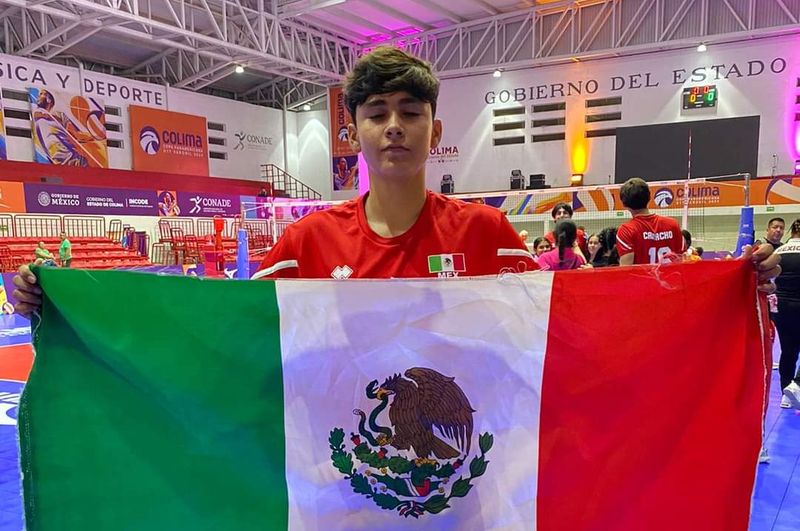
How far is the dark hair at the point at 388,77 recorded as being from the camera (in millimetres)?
1582

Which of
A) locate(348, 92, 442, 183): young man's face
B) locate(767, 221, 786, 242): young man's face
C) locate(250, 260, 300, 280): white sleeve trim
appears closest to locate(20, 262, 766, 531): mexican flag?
locate(250, 260, 300, 280): white sleeve trim

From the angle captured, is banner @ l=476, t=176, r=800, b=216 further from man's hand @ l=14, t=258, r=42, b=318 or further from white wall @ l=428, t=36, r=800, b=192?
man's hand @ l=14, t=258, r=42, b=318

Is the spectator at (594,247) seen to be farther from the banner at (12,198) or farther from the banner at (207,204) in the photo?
the banner at (207,204)

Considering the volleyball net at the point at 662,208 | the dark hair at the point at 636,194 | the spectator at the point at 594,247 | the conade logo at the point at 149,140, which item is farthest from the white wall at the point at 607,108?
the dark hair at the point at 636,194

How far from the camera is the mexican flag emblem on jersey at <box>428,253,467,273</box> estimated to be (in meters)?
1.66

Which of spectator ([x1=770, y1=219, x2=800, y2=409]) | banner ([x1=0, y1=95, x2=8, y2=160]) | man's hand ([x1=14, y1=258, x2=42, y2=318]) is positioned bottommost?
spectator ([x1=770, y1=219, x2=800, y2=409])

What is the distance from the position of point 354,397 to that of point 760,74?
19.4 metres

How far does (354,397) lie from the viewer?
1462 millimetres

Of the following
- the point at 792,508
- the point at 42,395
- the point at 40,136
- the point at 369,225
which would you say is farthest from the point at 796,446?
the point at 40,136

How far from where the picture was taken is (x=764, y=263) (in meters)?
1.41

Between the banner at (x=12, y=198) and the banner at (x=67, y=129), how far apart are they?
146 inches

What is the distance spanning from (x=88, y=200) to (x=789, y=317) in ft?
54.8

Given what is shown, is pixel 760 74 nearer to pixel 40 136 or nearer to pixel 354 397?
pixel 354 397

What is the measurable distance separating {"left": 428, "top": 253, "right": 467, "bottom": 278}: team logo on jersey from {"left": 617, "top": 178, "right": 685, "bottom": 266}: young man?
339 cm
